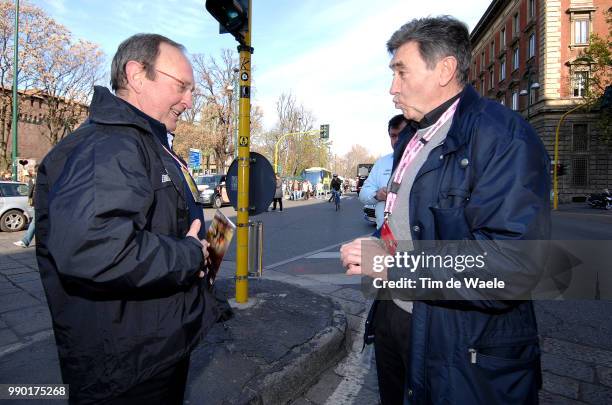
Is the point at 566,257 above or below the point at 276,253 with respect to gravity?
above

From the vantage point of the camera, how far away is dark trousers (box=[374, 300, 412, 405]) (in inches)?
67.4

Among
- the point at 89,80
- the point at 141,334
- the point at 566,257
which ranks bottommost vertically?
the point at 141,334

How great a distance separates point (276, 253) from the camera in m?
8.65

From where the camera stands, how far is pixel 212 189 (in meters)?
21.4

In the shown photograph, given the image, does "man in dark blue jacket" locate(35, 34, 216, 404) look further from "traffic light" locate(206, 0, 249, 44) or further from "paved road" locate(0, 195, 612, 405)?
"traffic light" locate(206, 0, 249, 44)

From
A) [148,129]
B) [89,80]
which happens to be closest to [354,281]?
[148,129]

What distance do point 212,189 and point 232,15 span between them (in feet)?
59.6

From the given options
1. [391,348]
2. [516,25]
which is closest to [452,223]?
[391,348]

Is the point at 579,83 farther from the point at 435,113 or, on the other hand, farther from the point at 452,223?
the point at 452,223

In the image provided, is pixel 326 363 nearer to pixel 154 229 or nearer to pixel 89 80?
pixel 154 229

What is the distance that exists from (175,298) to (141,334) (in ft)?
0.53

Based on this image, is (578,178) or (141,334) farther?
(578,178)

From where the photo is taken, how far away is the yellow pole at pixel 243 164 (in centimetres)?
417

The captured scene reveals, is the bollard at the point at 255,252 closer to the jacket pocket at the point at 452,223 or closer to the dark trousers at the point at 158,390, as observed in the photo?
the dark trousers at the point at 158,390
